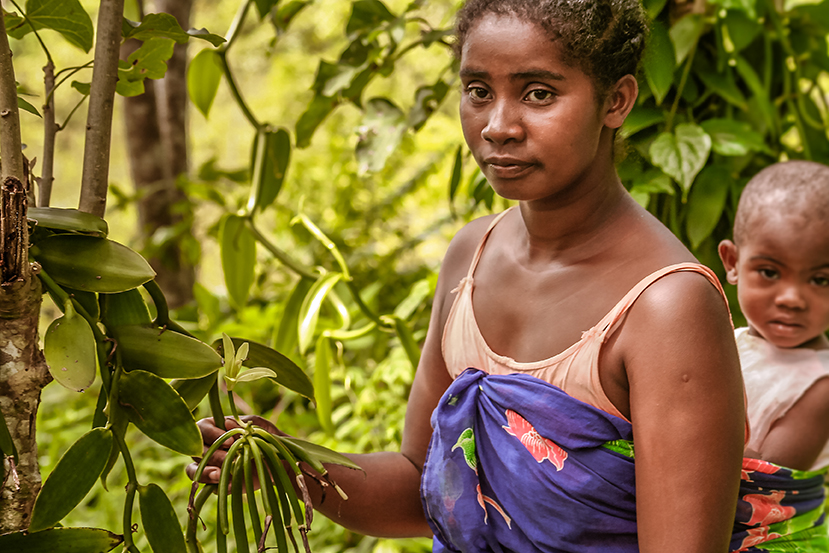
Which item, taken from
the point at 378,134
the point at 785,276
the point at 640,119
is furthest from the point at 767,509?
the point at 378,134

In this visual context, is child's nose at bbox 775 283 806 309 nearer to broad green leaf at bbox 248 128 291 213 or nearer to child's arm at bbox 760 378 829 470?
child's arm at bbox 760 378 829 470

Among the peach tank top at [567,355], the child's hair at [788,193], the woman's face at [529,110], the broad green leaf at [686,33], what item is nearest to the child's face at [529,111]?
the woman's face at [529,110]

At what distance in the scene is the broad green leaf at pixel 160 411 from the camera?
415mm

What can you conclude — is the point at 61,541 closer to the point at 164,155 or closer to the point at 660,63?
the point at 660,63

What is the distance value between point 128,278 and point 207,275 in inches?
184

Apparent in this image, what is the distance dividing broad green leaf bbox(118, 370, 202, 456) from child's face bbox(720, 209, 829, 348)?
2.07 ft

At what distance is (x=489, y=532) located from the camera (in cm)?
63

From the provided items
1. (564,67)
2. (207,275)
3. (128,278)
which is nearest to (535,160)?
(564,67)

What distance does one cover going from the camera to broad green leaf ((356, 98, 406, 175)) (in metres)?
1.07

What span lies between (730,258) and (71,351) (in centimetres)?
73

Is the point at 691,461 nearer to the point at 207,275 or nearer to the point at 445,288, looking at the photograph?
the point at 445,288

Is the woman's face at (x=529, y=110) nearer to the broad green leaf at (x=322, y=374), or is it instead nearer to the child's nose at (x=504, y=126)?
the child's nose at (x=504, y=126)

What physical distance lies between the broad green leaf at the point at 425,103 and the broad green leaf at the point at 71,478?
77 cm

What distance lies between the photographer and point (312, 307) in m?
1.02
